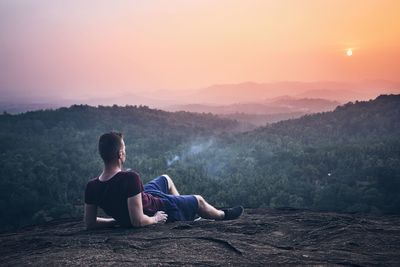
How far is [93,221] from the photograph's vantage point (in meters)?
6.04

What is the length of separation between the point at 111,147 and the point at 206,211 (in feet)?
6.60

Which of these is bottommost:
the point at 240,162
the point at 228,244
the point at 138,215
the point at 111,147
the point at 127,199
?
the point at 228,244

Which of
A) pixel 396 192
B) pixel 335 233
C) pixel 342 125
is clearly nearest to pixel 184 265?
pixel 335 233

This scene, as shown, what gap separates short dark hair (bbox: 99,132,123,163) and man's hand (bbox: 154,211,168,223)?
115 centimetres

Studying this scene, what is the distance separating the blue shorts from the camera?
614cm

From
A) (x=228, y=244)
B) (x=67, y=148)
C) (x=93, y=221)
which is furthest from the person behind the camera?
(x=67, y=148)

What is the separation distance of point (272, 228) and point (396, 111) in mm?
24355

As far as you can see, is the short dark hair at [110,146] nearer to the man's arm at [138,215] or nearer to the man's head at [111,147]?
the man's head at [111,147]

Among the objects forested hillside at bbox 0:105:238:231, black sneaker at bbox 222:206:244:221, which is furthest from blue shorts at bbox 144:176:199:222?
forested hillside at bbox 0:105:238:231

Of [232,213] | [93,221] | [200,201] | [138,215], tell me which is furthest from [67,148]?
[138,215]

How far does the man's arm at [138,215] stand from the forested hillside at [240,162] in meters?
8.30

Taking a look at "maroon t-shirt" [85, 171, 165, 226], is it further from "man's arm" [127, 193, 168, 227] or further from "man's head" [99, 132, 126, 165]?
"man's head" [99, 132, 126, 165]

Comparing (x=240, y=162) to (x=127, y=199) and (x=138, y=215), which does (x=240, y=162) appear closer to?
(x=138, y=215)

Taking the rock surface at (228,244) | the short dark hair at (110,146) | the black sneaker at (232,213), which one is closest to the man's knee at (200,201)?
the rock surface at (228,244)
